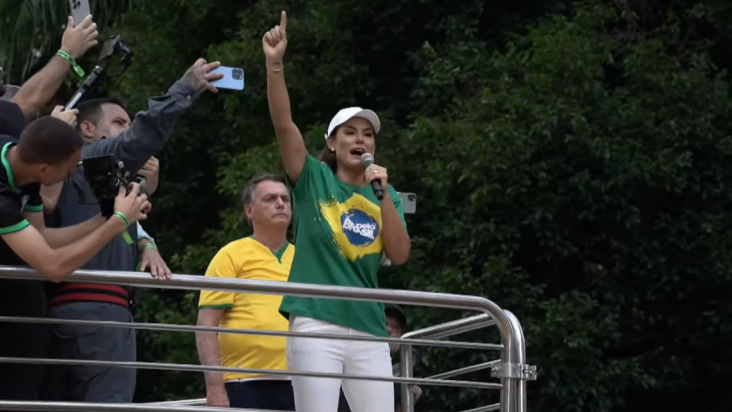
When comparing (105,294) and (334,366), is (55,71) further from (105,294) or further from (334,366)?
(334,366)

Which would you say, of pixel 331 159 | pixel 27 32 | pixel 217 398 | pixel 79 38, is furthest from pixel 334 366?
pixel 27 32

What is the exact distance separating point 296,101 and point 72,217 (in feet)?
22.1

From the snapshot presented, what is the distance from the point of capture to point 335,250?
5367 millimetres

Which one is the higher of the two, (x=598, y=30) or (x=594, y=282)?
(x=598, y=30)

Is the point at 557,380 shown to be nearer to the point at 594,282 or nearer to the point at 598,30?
the point at 594,282

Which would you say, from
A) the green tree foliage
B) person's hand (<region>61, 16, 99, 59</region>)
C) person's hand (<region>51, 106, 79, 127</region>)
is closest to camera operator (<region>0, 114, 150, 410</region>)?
person's hand (<region>51, 106, 79, 127</region>)

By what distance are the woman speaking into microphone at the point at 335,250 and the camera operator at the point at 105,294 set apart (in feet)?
1.35

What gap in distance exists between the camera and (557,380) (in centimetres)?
1015

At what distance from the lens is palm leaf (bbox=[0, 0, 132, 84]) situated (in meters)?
12.3

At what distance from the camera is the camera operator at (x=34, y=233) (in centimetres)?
471

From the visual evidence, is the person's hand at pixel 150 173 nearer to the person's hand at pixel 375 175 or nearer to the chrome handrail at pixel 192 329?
the chrome handrail at pixel 192 329

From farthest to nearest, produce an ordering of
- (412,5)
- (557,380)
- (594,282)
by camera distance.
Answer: (412,5)
(594,282)
(557,380)

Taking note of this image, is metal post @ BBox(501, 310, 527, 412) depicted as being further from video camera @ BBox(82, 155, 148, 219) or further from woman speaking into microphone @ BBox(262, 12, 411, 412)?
video camera @ BBox(82, 155, 148, 219)

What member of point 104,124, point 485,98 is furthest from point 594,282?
point 104,124
